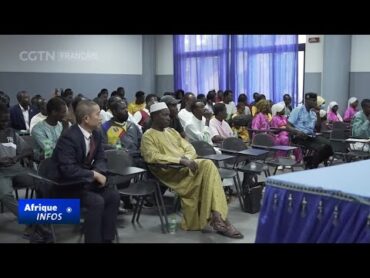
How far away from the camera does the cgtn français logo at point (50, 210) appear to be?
3.70 metres

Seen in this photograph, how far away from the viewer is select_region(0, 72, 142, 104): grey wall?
11.6 metres

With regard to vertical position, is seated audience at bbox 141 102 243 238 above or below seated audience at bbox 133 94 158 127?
below

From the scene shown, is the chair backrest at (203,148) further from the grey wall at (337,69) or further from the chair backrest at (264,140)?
the grey wall at (337,69)

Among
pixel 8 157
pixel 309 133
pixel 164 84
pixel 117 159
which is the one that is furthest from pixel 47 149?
pixel 164 84

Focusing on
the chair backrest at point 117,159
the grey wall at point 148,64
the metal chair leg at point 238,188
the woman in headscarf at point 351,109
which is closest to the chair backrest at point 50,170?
the chair backrest at point 117,159

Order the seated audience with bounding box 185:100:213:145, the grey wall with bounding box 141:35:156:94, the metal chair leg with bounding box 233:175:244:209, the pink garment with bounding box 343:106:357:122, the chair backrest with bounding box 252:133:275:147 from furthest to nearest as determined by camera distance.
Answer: the grey wall with bounding box 141:35:156:94 < the pink garment with bounding box 343:106:357:122 < the chair backrest with bounding box 252:133:275:147 < the seated audience with bounding box 185:100:213:145 < the metal chair leg with bounding box 233:175:244:209

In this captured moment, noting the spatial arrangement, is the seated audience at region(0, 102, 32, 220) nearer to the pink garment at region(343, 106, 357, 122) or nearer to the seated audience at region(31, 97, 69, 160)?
the seated audience at region(31, 97, 69, 160)

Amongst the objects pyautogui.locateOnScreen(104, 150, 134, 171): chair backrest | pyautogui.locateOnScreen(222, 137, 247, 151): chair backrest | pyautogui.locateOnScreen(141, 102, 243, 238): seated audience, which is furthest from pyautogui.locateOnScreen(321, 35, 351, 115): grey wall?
pyautogui.locateOnScreen(104, 150, 134, 171): chair backrest

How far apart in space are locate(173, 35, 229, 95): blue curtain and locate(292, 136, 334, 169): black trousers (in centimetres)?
567

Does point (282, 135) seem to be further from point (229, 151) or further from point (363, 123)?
point (229, 151)

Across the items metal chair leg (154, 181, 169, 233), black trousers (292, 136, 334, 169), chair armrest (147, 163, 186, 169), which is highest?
chair armrest (147, 163, 186, 169)

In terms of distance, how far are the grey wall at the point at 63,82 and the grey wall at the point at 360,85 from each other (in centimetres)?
633
